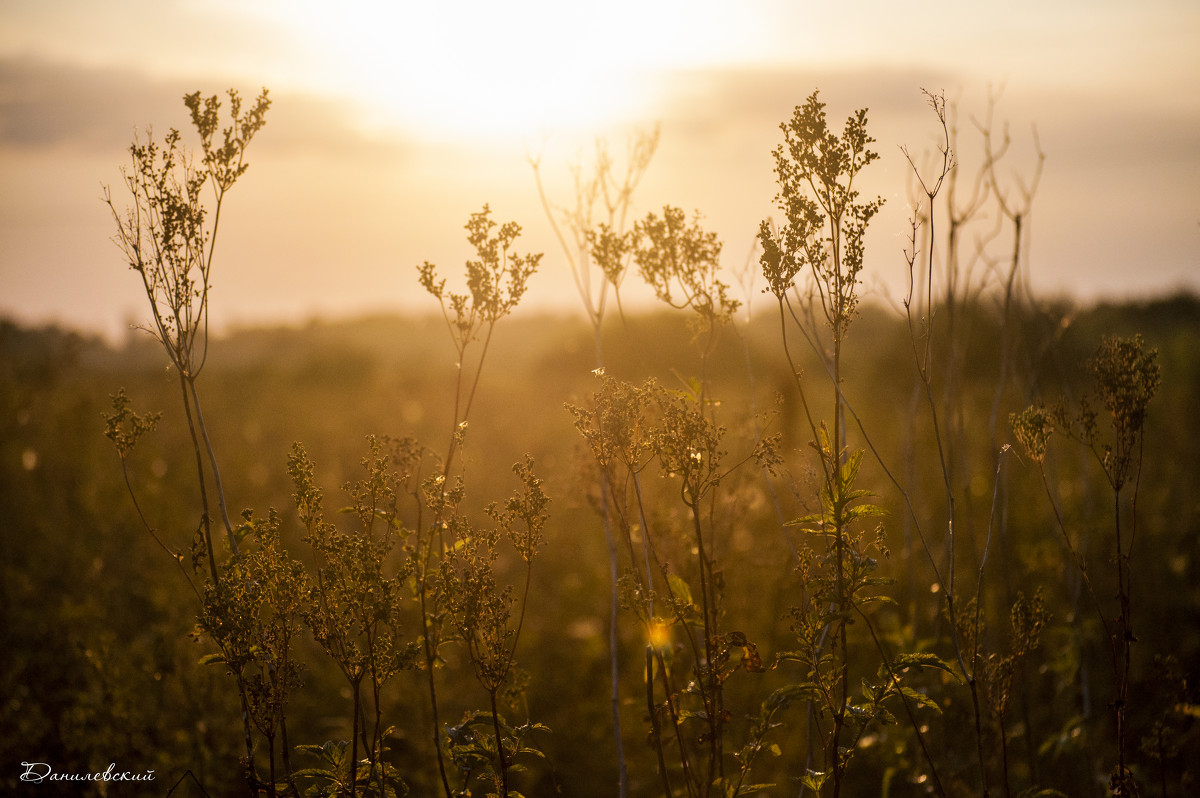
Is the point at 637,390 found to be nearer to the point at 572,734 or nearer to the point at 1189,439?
the point at 572,734

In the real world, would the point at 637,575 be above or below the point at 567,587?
above

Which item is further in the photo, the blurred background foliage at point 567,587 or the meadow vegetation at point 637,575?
the blurred background foliage at point 567,587

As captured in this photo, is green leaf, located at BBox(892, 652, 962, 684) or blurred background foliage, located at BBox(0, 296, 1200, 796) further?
blurred background foliage, located at BBox(0, 296, 1200, 796)

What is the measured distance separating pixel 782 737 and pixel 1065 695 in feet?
7.02

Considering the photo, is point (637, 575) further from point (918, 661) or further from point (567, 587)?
point (567, 587)

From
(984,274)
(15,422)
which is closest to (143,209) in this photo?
(984,274)

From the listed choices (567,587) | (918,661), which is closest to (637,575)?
(918,661)

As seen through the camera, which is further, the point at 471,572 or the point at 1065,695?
the point at 1065,695

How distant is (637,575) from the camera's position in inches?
128

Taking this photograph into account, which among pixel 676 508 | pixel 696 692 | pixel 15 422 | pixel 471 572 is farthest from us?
pixel 15 422

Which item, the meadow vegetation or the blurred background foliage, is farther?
the blurred background foliage

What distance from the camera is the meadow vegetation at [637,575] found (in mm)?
3062

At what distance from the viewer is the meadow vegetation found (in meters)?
3.06

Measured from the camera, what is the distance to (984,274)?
4.55 metres
